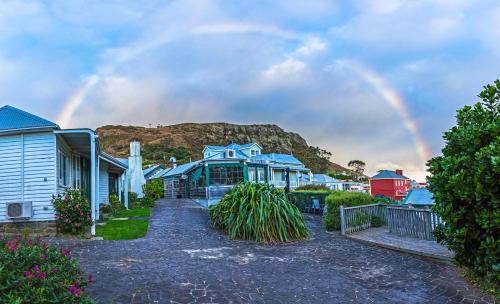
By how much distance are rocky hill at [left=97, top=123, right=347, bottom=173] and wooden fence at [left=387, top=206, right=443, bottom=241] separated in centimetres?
6174

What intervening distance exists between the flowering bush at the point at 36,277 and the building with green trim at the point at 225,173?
49.6 ft

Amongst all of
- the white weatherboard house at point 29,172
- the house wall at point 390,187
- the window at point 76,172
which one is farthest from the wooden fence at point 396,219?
the house wall at point 390,187

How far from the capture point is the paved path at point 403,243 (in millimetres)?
8294

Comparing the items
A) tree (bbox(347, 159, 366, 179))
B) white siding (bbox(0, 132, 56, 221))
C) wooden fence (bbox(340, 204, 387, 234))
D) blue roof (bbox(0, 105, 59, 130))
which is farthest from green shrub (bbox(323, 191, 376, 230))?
tree (bbox(347, 159, 366, 179))

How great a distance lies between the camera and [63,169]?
1261cm

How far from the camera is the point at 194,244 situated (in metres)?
10.1

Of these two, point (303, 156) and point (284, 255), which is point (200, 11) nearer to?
point (284, 255)

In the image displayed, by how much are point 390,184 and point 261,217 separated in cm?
3613

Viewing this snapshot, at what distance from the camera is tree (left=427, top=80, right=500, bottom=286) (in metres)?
4.75

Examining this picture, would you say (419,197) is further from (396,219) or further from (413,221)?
(413,221)

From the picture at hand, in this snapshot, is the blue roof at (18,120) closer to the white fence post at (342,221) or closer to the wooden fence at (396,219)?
the white fence post at (342,221)

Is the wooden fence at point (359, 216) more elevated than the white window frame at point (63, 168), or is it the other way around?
the white window frame at point (63, 168)

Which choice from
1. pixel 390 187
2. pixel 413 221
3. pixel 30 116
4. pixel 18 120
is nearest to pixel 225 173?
pixel 30 116

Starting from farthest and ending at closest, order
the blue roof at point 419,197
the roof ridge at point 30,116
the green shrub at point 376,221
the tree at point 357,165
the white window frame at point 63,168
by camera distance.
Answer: the tree at point 357,165
the blue roof at point 419,197
the green shrub at point 376,221
the white window frame at point 63,168
the roof ridge at point 30,116
